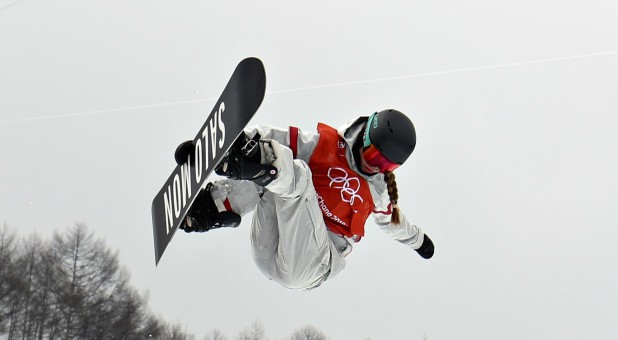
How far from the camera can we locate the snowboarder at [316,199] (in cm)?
291

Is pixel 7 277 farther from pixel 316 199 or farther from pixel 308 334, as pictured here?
pixel 316 199

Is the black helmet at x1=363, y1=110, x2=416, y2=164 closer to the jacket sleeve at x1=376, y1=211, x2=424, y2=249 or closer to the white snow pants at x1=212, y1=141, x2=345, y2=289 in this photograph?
the white snow pants at x1=212, y1=141, x2=345, y2=289

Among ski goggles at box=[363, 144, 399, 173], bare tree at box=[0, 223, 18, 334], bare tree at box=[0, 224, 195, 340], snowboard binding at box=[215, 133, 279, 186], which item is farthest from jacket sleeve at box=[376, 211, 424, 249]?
bare tree at box=[0, 223, 18, 334]

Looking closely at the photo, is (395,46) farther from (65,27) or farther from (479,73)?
(65,27)

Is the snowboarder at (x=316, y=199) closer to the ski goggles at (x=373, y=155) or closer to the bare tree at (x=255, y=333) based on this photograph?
the ski goggles at (x=373, y=155)

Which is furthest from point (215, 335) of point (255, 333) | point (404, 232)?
point (404, 232)

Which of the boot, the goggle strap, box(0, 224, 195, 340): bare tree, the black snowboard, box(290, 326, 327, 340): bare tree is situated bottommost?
the black snowboard

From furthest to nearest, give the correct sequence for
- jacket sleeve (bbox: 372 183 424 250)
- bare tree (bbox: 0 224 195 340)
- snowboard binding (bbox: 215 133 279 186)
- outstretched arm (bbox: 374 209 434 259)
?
bare tree (bbox: 0 224 195 340), outstretched arm (bbox: 374 209 434 259), jacket sleeve (bbox: 372 183 424 250), snowboard binding (bbox: 215 133 279 186)

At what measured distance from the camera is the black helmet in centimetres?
296

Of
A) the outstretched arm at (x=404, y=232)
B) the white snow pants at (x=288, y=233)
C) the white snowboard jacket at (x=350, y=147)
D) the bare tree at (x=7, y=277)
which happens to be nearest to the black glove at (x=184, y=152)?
the white snowboard jacket at (x=350, y=147)

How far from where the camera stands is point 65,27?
9188 millimetres

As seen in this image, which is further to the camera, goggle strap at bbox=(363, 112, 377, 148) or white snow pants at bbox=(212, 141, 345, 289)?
goggle strap at bbox=(363, 112, 377, 148)

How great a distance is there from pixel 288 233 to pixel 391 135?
1.97ft

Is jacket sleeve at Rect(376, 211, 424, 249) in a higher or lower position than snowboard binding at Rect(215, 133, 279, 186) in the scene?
higher
